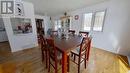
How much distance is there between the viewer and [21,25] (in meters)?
2.93

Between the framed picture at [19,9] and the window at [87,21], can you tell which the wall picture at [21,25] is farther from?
the window at [87,21]

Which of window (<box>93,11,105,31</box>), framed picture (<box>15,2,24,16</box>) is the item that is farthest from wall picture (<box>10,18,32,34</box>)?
window (<box>93,11,105,31</box>)

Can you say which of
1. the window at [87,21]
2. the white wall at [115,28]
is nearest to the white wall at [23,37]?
the window at [87,21]

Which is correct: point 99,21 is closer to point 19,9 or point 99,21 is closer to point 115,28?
point 115,28

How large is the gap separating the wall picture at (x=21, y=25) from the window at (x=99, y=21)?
10.6ft

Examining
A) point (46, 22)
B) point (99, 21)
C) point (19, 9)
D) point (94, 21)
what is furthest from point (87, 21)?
point (46, 22)

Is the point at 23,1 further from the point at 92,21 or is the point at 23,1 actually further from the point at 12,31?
the point at 92,21

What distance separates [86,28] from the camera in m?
3.72

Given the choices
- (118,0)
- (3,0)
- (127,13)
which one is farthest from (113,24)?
(3,0)

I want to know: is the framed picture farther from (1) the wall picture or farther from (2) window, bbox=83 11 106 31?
(2) window, bbox=83 11 106 31

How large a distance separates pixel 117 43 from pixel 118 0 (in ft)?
5.34

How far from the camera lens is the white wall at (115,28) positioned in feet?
7.59

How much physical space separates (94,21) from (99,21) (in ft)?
0.80

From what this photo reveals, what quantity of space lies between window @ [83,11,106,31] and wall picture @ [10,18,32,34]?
297cm
